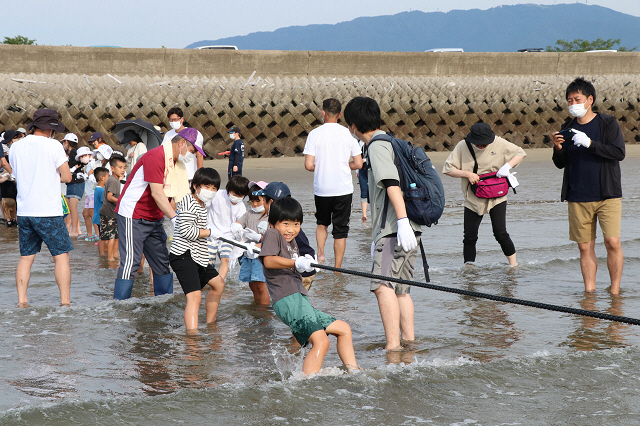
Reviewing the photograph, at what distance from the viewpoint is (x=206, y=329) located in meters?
5.40

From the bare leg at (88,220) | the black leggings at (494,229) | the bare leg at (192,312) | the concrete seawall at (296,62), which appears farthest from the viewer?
the concrete seawall at (296,62)

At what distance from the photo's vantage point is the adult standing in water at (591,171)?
5969mm

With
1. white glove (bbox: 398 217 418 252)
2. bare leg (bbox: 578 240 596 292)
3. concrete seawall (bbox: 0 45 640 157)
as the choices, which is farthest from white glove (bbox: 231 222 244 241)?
concrete seawall (bbox: 0 45 640 157)

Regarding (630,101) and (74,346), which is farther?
(630,101)

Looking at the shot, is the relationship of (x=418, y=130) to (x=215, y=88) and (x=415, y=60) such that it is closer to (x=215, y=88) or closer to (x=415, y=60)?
(x=415, y=60)

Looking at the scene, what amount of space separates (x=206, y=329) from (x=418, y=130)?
55.3 ft

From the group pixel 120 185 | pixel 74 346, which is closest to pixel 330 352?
pixel 74 346

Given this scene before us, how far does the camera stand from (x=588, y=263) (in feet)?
20.6

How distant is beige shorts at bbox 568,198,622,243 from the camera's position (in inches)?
237

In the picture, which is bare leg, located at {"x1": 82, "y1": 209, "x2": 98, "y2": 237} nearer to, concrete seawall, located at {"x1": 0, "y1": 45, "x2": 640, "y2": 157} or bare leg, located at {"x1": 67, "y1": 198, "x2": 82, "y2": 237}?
bare leg, located at {"x1": 67, "y1": 198, "x2": 82, "y2": 237}

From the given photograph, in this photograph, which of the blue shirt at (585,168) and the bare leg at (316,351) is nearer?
the bare leg at (316,351)

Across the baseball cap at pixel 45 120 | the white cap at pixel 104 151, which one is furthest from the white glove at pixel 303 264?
the white cap at pixel 104 151

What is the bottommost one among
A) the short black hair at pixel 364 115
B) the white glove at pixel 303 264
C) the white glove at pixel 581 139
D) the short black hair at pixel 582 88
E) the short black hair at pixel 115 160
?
the white glove at pixel 303 264

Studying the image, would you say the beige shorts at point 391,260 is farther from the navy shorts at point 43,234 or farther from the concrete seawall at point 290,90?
the concrete seawall at point 290,90
